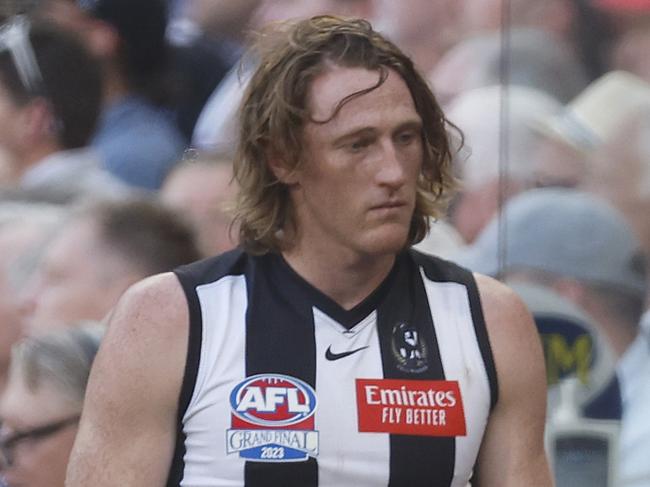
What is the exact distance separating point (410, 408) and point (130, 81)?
2.32 metres

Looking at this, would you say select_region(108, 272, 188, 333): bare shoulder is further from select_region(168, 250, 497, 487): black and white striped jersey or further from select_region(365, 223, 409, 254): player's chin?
select_region(365, 223, 409, 254): player's chin

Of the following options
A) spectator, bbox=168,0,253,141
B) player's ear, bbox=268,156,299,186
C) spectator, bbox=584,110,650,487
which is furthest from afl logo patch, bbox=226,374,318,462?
spectator, bbox=168,0,253,141

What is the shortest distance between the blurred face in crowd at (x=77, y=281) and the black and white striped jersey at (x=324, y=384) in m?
1.90

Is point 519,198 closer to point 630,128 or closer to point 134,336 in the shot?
point 630,128

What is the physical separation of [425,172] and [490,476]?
0.64m

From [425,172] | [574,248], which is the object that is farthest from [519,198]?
[425,172]

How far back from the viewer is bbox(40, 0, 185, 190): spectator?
4848 mm

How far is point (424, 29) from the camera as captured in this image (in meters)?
4.61

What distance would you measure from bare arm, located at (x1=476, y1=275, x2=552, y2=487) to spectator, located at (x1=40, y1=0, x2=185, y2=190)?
206 cm

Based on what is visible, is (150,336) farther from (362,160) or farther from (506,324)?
(506,324)

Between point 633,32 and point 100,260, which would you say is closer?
point 633,32

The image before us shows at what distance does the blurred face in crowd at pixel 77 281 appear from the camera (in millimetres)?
4867

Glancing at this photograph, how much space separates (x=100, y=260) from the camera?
489 centimetres

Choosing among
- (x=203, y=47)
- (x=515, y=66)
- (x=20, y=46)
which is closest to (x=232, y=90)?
(x=203, y=47)
